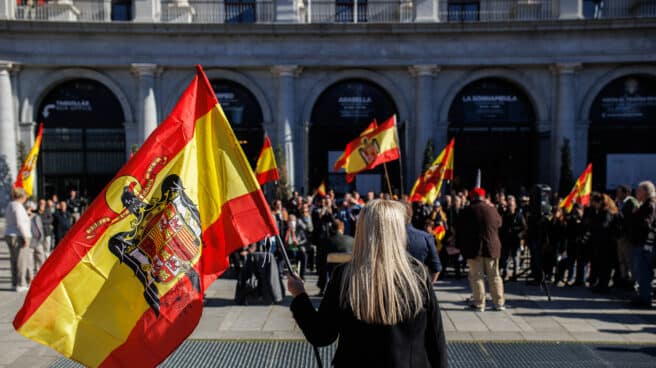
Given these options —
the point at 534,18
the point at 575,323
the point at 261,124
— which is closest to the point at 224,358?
the point at 575,323

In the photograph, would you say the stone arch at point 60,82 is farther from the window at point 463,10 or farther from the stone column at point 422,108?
the window at point 463,10

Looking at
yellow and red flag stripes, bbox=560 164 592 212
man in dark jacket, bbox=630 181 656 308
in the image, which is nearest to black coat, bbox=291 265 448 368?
man in dark jacket, bbox=630 181 656 308

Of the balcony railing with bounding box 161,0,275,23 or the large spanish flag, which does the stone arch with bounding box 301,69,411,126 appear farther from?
the large spanish flag

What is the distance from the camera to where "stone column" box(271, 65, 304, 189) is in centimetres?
2264

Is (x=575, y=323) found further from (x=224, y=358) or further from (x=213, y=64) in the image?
(x=213, y=64)

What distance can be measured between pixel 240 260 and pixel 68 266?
8283 millimetres

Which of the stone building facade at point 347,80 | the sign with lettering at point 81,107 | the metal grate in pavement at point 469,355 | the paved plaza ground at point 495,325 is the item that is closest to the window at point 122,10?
the stone building facade at point 347,80

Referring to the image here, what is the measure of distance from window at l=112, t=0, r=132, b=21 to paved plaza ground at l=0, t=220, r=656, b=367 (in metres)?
17.4

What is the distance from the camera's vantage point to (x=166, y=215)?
370 centimetres

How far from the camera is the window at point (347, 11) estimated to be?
24188 millimetres

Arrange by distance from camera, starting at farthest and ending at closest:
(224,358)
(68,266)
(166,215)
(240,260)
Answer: (240,260), (224,358), (166,215), (68,266)

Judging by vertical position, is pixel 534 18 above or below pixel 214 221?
above

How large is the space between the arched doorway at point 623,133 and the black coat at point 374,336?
2375 cm

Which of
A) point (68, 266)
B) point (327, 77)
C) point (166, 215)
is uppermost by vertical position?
point (327, 77)
